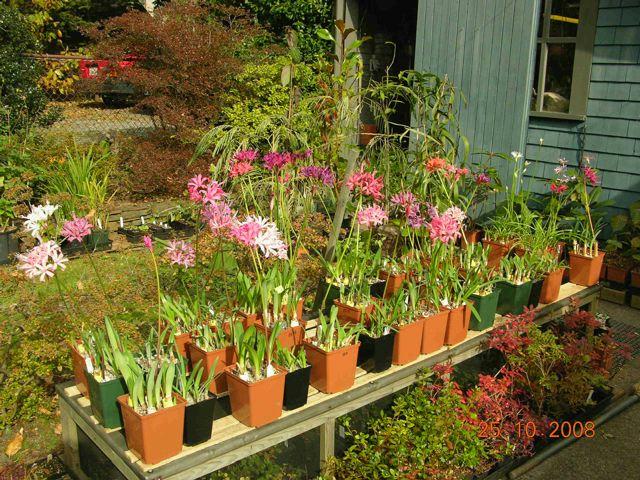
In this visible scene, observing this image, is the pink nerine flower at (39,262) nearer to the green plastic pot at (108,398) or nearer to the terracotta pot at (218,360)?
the green plastic pot at (108,398)

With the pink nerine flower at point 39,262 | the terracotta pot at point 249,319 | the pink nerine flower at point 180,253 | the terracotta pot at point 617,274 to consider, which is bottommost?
the terracotta pot at point 617,274

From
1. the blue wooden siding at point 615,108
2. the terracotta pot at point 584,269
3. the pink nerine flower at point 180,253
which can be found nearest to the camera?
the pink nerine flower at point 180,253

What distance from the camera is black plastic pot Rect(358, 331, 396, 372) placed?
2771 millimetres

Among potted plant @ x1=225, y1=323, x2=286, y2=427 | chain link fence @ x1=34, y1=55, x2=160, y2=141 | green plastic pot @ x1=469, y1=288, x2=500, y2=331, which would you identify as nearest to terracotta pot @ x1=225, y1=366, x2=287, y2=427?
potted plant @ x1=225, y1=323, x2=286, y2=427

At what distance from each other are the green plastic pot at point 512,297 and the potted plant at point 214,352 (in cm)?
155

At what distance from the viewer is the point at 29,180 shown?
624 cm

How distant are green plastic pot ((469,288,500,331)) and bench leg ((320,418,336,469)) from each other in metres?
0.99

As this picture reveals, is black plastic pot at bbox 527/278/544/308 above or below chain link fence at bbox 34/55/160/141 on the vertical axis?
below

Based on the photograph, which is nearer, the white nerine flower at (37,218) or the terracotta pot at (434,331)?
the white nerine flower at (37,218)

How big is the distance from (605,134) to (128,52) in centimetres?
516

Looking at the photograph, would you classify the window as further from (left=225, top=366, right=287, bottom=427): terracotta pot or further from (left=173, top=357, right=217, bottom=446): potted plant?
(left=173, top=357, right=217, bottom=446): potted plant

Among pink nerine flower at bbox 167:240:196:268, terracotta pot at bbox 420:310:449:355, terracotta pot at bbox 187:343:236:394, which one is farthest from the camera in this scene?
terracotta pot at bbox 420:310:449:355

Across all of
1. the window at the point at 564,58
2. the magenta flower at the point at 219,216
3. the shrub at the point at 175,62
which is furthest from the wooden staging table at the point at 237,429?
the shrub at the point at 175,62

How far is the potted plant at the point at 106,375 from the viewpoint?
2.35 meters
